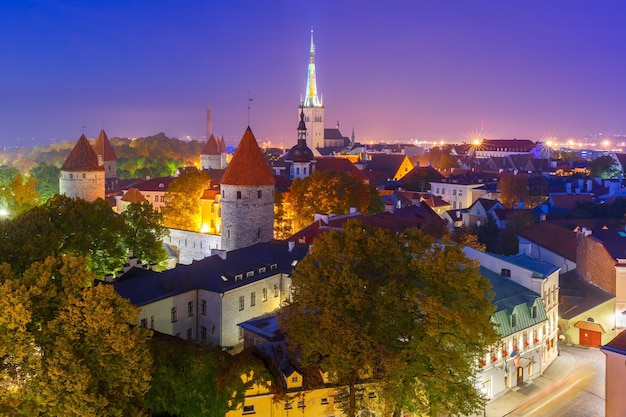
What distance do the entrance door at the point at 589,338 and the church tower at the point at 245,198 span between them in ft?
59.9

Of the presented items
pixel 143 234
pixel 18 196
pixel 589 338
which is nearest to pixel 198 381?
pixel 143 234

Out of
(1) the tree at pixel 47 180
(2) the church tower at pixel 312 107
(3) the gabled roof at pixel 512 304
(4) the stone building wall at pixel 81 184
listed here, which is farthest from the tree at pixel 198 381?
(2) the church tower at pixel 312 107

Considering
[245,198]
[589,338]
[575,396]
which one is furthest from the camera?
[245,198]

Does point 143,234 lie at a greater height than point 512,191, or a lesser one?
lesser

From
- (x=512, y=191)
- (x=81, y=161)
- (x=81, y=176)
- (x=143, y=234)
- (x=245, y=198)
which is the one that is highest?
(x=81, y=161)

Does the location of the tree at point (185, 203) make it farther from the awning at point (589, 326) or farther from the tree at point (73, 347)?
the tree at point (73, 347)

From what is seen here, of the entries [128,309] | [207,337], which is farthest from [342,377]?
[207,337]

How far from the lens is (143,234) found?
37.1m

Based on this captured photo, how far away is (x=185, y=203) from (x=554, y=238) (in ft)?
83.8

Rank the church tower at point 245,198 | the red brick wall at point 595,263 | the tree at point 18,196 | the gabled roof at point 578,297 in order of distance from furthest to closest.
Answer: the tree at point 18,196
the church tower at point 245,198
the red brick wall at point 595,263
the gabled roof at point 578,297

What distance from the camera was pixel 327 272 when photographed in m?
21.4

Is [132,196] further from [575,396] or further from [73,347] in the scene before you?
[575,396]

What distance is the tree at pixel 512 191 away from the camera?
61438mm

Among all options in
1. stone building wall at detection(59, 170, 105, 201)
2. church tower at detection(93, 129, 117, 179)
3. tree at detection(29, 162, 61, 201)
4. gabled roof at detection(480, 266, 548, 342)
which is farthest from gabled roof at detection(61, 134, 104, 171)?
gabled roof at detection(480, 266, 548, 342)
